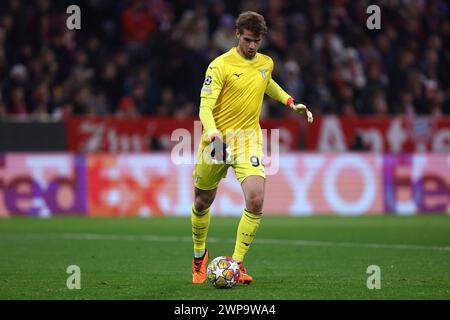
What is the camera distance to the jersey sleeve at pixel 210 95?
8.95 meters

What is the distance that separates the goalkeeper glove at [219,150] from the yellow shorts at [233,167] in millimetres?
121

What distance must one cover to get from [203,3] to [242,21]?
1317 centimetres

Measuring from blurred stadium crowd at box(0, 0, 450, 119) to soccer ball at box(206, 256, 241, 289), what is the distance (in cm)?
1124

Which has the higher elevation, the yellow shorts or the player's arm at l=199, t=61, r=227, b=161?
the player's arm at l=199, t=61, r=227, b=161

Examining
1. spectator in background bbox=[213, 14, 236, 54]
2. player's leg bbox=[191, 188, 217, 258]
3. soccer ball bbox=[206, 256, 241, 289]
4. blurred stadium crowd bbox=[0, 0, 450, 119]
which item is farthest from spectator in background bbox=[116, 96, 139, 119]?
soccer ball bbox=[206, 256, 241, 289]

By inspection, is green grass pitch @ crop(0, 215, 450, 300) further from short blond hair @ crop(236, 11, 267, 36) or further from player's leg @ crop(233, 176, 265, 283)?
short blond hair @ crop(236, 11, 267, 36)

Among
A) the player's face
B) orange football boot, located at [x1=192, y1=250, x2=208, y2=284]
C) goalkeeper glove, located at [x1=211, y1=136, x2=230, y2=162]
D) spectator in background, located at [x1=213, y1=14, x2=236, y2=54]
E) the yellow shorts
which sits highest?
spectator in background, located at [x1=213, y1=14, x2=236, y2=54]

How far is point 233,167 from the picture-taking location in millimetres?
9344

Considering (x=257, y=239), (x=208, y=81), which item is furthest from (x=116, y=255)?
(x=208, y=81)

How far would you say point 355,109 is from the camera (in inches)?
819

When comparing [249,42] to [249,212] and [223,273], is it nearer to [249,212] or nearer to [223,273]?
[249,212]

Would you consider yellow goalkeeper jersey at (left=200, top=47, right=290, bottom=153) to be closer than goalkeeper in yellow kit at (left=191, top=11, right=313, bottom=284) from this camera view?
No

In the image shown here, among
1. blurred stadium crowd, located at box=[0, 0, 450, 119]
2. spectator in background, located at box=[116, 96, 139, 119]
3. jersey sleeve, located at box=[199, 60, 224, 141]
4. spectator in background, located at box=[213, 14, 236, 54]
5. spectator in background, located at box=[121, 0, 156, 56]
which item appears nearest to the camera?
jersey sleeve, located at box=[199, 60, 224, 141]

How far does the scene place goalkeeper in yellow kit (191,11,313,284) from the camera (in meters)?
9.10
